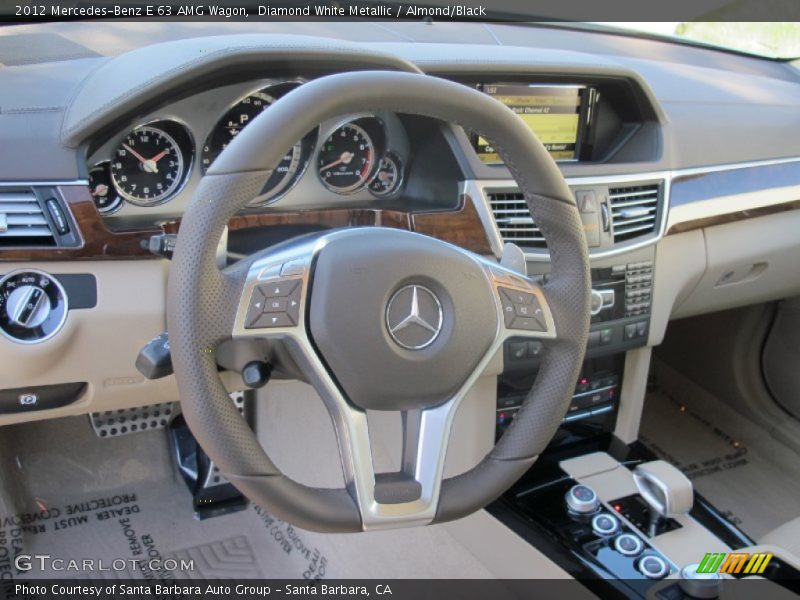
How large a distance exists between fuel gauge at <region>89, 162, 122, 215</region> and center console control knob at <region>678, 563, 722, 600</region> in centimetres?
127

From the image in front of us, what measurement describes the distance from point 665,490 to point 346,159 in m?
0.98

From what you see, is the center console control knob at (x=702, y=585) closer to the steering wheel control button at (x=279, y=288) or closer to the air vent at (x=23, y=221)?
the steering wheel control button at (x=279, y=288)

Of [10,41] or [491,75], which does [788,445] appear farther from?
[10,41]

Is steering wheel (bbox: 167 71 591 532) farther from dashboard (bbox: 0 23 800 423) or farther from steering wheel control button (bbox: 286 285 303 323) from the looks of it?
dashboard (bbox: 0 23 800 423)

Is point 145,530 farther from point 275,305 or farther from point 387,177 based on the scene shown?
point 275,305

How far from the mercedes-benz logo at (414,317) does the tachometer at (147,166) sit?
621 millimetres

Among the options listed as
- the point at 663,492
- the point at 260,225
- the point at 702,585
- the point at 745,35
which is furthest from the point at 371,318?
the point at 745,35

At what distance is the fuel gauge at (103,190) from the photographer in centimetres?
154

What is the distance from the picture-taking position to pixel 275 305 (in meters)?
1.16

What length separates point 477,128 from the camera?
124cm

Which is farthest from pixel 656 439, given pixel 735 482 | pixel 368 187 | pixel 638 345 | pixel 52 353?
pixel 52 353

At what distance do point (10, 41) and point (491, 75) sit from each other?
0.97 m

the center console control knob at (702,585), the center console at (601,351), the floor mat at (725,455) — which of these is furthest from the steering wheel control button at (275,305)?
the floor mat at (725,455)

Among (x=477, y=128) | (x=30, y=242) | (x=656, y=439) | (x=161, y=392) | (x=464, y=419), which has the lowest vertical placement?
(x=656, y=439)
